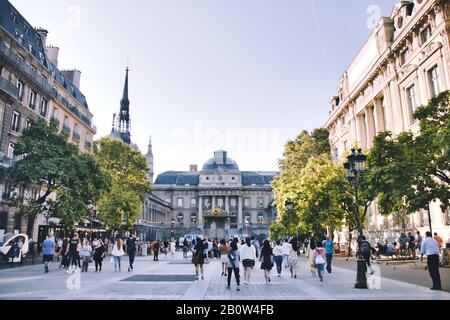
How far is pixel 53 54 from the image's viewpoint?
1692 inches

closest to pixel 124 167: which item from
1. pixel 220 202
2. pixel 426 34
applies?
pixel 426 34

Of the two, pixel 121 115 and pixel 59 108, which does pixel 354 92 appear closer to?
pixel 59 108

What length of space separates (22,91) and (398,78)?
3193 cm

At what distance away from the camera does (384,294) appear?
11070mm

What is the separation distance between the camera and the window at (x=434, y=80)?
25.1 metres

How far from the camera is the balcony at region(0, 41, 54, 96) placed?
91.4 ft

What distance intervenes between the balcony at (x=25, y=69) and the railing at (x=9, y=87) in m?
1.70

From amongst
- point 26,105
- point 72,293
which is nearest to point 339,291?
point 72,293

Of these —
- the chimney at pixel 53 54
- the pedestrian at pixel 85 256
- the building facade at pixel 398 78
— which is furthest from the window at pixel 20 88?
the building facade at pixel 398 78

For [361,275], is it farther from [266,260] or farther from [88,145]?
[88,145]

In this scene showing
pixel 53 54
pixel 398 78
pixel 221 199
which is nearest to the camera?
pixel 398 78

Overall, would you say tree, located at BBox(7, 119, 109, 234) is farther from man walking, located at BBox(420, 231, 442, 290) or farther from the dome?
the dome
